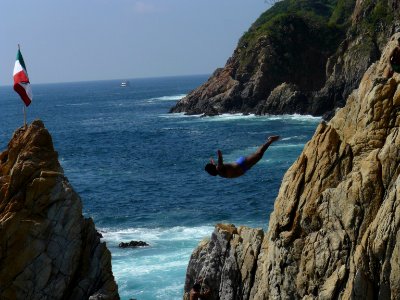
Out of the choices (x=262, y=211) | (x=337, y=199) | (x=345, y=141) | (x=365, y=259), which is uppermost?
(x=345, y=141)

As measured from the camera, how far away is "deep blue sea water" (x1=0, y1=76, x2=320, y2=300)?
38188 mm

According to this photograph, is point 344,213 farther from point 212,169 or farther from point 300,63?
point 300,63

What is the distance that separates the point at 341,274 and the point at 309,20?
124 meters

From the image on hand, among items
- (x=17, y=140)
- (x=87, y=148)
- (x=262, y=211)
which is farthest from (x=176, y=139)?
(x=17, y=140)

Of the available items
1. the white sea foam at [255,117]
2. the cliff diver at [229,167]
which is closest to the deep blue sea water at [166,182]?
the white sea foam at [255,117]

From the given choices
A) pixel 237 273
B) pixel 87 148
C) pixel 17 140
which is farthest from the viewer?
pixel 87 148

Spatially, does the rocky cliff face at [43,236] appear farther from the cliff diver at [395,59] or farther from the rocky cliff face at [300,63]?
the rocky cliff face at [300,63]

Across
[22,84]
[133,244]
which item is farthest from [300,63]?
[22,84]

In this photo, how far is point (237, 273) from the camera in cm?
2264

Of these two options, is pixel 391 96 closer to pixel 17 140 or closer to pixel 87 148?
pixel 17 140

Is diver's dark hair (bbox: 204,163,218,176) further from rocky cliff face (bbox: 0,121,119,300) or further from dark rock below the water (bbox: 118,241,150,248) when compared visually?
dark rock below the water (bbox: 118,241,150,248)

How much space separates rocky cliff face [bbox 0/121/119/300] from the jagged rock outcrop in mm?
3665

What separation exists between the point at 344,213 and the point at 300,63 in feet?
373

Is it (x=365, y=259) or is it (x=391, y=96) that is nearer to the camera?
(x=365, y=259)
